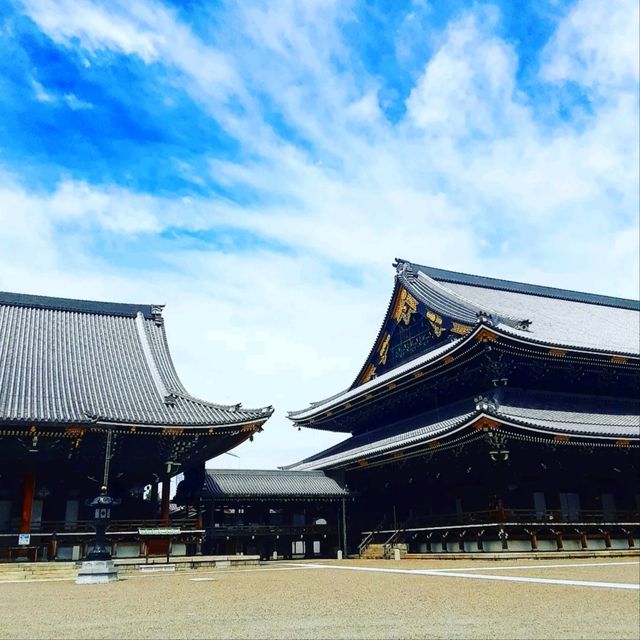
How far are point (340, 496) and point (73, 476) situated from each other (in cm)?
1352

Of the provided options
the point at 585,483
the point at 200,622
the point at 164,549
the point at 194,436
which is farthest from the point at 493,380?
the point at 200,622

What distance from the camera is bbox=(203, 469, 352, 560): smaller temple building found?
3006 centimetres

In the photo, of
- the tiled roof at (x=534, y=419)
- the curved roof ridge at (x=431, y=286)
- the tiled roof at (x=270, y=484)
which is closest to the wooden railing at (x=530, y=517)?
the tiled roof at (x=534, y=419)

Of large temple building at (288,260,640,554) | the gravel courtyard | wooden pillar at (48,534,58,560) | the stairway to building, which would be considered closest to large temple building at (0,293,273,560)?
wooden pillar at (48,534,58,560)

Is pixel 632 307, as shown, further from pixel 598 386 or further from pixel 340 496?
pixel 340 496

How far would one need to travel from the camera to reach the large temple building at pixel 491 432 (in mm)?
24797

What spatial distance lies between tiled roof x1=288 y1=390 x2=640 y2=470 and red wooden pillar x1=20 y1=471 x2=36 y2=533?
1474 centimetres

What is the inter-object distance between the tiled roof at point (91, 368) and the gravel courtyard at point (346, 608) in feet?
31.2

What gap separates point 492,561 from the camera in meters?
22.1

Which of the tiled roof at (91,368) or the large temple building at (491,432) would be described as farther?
the large temple building at (491,432)

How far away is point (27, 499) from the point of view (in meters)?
23.2

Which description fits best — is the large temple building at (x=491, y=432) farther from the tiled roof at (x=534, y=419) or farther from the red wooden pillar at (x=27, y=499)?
the red wooden pillar at (x=27, y=499)

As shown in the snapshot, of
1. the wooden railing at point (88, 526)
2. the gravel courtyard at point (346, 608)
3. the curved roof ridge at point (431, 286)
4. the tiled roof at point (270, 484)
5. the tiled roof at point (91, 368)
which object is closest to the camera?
the gravel courtyard at point (346, 608)

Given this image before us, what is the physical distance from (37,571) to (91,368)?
10801 mm
